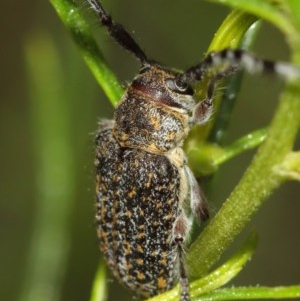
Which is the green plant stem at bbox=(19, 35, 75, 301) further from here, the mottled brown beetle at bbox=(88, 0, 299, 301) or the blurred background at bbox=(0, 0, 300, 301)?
the mottled brown beetle at bbox=(88, 0, 299, 301)

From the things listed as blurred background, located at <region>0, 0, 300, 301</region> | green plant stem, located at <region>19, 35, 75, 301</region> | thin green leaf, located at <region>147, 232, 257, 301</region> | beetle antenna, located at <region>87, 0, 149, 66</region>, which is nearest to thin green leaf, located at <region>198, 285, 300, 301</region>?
thin green leaf, located at <region>147, 232, 257, 301</region>

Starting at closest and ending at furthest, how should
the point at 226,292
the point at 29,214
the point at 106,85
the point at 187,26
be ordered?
the point at 226,292, the point at 106,85, the point at 29,214, the point at 187,26

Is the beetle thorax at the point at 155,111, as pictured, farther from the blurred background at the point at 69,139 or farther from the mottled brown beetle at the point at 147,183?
the blurred background at the point at 69,139

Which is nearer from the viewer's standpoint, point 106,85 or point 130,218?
point 106,85

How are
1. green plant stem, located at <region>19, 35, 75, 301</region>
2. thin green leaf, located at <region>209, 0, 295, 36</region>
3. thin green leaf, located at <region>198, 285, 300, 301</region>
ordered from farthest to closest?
1. green plant stem, located at <region>19, 35, 75, 301</region>
2. thin green leaf, located at <region>198, 285, 300, 301</region>
3. thin green leaf, located at <region>209, 0, 295, 36</region>

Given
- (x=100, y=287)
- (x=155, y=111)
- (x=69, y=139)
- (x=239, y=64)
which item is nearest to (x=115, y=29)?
(x=155, y=111)

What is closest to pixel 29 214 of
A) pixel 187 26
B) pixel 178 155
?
pixel 187 26

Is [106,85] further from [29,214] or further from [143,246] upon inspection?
[29,214]
